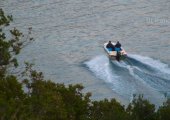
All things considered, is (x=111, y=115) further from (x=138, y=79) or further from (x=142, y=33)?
(x=142, y=33)

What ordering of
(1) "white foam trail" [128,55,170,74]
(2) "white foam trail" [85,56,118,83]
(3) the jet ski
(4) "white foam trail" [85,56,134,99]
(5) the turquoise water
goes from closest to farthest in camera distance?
(4) "white foam trail" [85,56,134,99], (5) the turquoise water, (1) "white foam trail" [128,55,170,74], (2) "white foam trail" [85,56,118,83], (3) the jet ski

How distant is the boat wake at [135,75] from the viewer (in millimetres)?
35062

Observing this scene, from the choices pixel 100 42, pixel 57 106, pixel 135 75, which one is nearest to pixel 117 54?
pixel 135 75

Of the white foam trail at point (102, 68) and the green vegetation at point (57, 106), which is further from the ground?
the green vegetation at point (57, 106)

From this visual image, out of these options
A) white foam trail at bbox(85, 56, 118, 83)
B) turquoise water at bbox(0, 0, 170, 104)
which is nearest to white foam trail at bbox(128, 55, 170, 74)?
turquoise water at bbox(0, 0, 170, 104)

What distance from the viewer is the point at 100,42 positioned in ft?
163

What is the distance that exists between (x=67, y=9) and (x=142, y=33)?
12684 mm

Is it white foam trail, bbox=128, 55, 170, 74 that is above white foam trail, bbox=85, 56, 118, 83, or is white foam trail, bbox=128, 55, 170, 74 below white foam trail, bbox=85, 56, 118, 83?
above

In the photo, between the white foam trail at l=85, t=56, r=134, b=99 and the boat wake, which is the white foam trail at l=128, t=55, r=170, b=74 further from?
the white foam trail at l=85, t=56, r=134, b=99

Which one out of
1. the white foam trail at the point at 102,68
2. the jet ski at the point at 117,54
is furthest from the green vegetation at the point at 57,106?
the jet ski at the point at 117,54

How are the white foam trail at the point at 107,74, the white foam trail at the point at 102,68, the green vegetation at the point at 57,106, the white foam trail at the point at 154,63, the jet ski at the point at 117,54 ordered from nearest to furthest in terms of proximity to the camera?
the green vegetation at the point at 57,106 → the white foam trail at the point at 107,74 → the white foam trail at the point at 154,63 → the white foam trail at the point at 102,68 → the jet ski at the point at 117,54

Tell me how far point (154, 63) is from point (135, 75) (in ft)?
11.9

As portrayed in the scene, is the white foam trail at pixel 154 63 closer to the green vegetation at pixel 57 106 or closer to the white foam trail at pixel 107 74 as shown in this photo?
the white foam trail at pixel 107 74

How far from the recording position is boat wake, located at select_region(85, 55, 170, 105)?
35062mm
